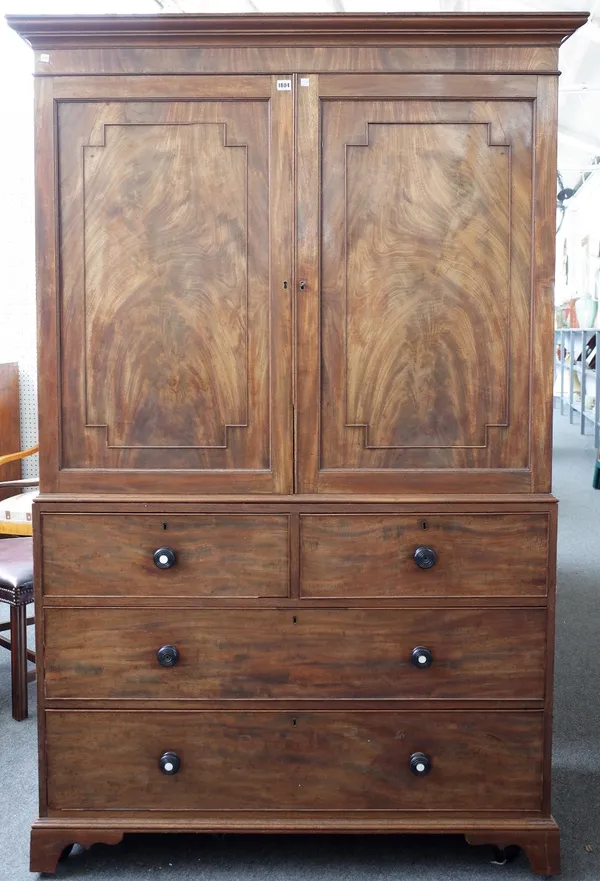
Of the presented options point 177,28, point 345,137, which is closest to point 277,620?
point 345,137

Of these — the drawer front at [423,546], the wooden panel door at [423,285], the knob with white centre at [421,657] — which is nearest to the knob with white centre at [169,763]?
the drawer front at [423,546]

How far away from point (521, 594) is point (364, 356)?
697 mm

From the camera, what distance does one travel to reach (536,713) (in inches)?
83.4

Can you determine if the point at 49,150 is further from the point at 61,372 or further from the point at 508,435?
the point at 508,435

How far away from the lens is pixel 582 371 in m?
8.96

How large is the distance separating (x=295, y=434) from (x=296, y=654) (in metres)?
0.54

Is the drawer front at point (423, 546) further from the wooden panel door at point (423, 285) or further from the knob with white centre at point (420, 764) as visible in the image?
the knob with white centre at point (420, 764)

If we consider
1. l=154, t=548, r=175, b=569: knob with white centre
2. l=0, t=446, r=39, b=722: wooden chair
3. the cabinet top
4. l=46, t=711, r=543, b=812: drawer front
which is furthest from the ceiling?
l=46, t=711, r=543, b=812: drawer front

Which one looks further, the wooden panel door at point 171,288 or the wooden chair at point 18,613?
the wooden chair at point 18,613

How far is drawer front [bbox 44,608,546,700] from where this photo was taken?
6.90 feet

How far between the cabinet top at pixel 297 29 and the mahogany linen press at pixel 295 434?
11 mm

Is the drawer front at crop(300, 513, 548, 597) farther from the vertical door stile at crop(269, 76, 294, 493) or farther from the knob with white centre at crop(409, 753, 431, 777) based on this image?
the knob with white centre at crop(409, 753, 431, 777)

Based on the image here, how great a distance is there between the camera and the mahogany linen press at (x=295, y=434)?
6.59 ft

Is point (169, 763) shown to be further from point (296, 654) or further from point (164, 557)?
point (164, 557)
